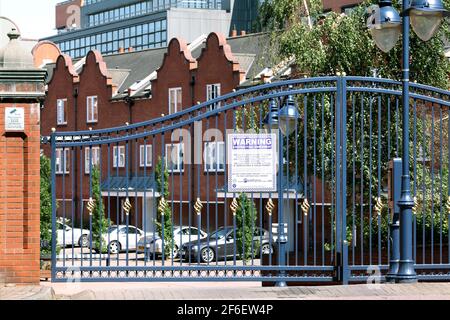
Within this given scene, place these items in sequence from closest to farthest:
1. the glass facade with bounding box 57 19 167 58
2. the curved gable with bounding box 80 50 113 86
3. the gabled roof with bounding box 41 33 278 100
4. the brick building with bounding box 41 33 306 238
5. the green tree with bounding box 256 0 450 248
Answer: the green tree with bounding box 256 0 450 248
the brick building with bounding box 41 33 306 238
the gabled roof with bounding box 41 33 278 100
the curved gable with bounding box 80 50 113 86
the glass facade with bounding box 57 19 167 58

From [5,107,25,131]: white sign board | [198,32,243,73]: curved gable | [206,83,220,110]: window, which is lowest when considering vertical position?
[5,107,25,131]: white sign board

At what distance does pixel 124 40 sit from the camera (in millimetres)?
94938

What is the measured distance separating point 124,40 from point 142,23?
322 cm

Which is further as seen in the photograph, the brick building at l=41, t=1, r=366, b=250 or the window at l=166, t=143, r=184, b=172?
the brick building at l=41, t=1, r=366, b=250

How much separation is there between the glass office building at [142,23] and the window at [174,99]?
3610 centimetres

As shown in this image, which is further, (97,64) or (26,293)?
(97,64)

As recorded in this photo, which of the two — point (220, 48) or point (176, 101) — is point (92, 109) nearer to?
point (176, 101)

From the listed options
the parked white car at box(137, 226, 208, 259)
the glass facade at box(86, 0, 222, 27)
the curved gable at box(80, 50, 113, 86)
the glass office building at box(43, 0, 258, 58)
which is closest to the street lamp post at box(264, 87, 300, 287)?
the parked white car at box(137, 226, 208, 259)

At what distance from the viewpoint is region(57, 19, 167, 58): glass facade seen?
89.6 m

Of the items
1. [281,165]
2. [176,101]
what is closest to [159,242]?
[281,165]

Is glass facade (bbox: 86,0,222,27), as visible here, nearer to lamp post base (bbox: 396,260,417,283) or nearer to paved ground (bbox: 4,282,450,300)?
lamp post base (bbox: 396,260,417,283)

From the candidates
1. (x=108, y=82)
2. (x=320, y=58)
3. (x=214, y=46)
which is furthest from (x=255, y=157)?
(x=108, y=82)

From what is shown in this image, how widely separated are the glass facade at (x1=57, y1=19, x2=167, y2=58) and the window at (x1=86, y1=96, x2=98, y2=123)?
104 ft
